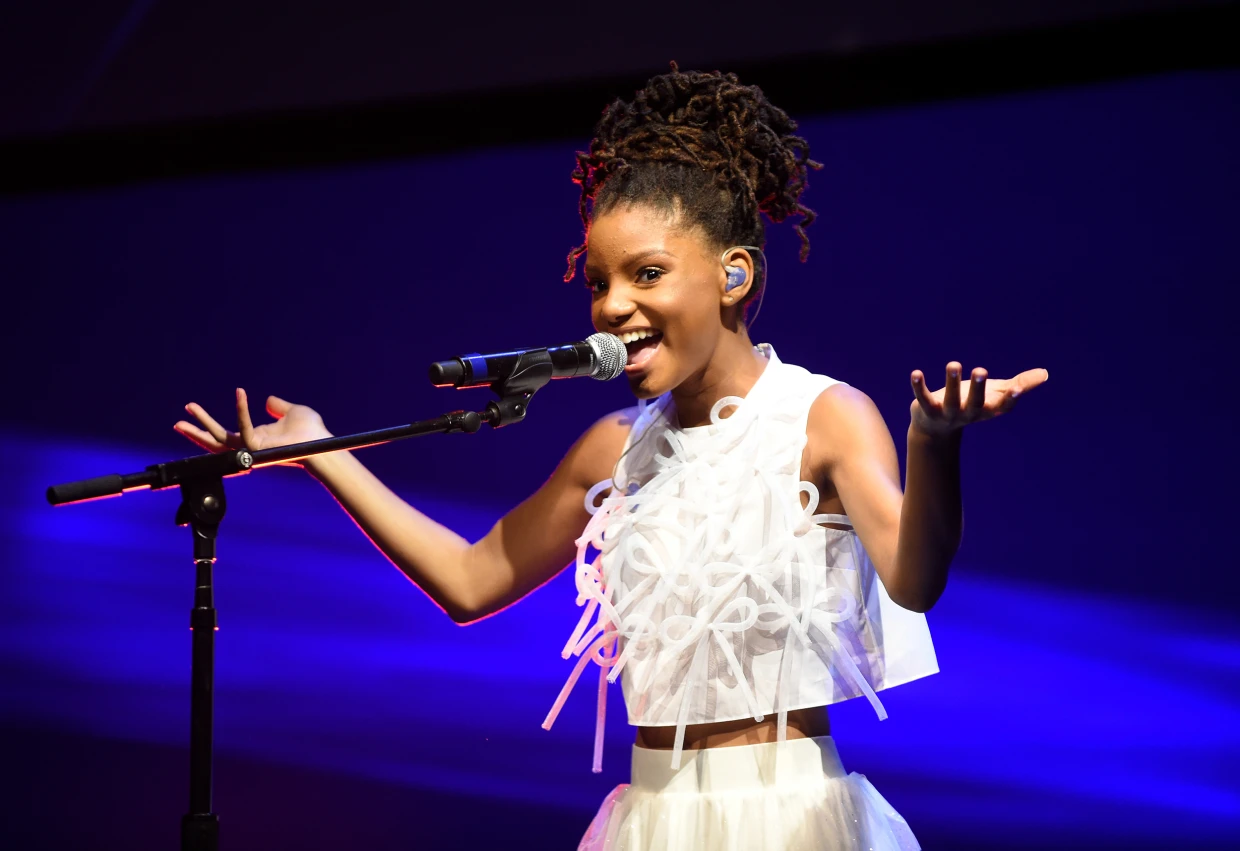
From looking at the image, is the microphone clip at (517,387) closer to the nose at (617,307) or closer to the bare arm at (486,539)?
the nose at (617,307)

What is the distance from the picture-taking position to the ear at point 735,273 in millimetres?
1745

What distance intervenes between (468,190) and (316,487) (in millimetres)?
737

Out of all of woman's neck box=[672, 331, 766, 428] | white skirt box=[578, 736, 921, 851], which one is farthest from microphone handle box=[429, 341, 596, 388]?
white skirt box=[578, 736, 921, 851]

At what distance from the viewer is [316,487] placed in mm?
2824

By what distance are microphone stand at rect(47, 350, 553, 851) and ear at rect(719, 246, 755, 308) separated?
0.35 m

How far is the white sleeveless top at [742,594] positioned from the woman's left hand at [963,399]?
0.41 m

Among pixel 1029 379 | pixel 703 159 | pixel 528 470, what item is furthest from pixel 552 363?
pixel 528 470

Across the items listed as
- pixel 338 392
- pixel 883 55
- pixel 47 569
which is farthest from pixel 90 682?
pixel 883 55

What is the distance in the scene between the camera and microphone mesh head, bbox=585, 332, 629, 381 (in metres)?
1.54

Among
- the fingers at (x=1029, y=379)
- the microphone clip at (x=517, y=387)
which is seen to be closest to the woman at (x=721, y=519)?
the microphone clip at (x=517, y=387)

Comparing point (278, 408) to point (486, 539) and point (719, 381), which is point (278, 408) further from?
point (719, 381)

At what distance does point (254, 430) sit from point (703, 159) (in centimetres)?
77

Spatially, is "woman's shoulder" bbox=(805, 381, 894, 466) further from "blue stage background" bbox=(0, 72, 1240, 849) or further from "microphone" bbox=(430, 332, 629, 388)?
"blue stage background" bbox=(0, 72, 1240, 849)

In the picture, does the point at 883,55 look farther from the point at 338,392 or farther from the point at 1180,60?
the point at 338,392
